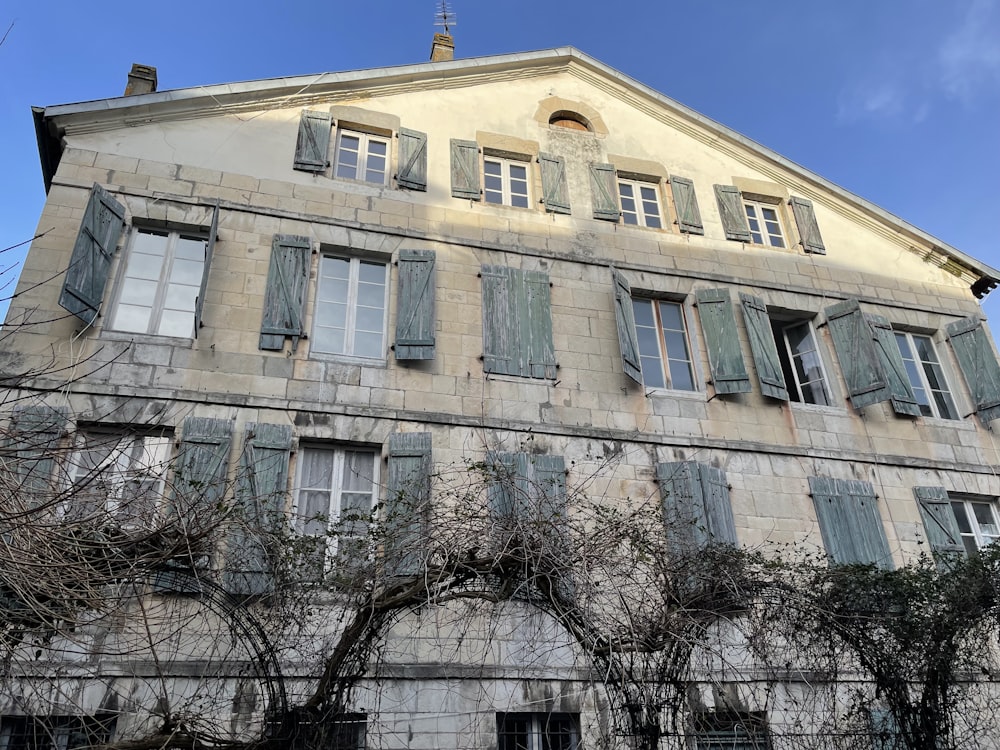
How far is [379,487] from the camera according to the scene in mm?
7941

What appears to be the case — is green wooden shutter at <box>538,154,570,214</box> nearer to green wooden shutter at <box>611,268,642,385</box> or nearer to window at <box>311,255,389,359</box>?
green wooden shutter at <box>611,268,642,385</box>

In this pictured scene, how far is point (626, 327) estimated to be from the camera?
9406 millimetres

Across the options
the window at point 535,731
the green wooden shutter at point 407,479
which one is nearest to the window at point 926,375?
the window at point 535,731

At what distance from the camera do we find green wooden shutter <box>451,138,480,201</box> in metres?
10.3

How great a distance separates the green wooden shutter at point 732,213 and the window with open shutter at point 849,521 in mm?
3775

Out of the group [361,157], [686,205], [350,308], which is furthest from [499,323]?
[686,205]

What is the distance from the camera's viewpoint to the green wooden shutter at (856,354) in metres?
9.84

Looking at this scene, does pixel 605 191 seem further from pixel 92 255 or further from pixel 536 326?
pixel 92 255

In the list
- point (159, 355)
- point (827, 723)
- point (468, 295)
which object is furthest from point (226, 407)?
point (827, 723)

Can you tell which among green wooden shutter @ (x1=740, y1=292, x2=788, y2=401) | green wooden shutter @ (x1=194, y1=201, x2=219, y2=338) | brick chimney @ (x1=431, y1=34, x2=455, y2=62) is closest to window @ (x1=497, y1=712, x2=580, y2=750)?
green wooden shutter @ (x1=740, y1=292, x2=788, y2=401)

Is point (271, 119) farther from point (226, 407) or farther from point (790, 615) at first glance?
point (790, 615)

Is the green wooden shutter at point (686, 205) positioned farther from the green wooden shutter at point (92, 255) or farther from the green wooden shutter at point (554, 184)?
the green wooden shutter at point (92, 255)

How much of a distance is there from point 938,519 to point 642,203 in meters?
5.55

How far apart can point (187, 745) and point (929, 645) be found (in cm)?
602
